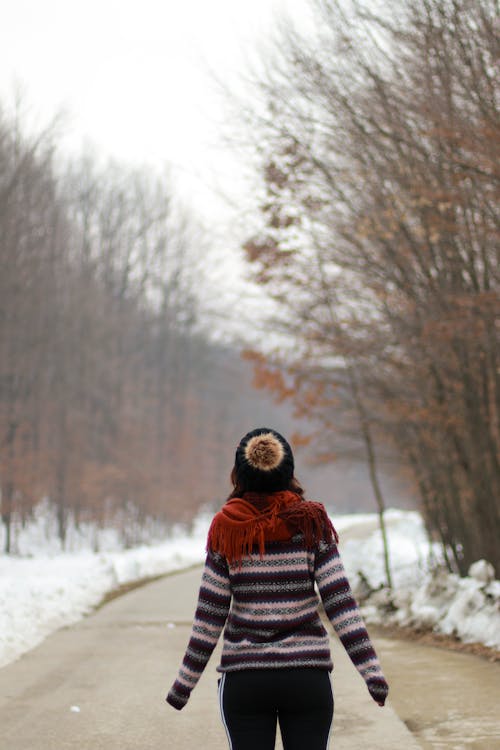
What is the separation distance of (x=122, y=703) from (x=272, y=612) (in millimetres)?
5687

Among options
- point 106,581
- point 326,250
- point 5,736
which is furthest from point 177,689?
point 106,581

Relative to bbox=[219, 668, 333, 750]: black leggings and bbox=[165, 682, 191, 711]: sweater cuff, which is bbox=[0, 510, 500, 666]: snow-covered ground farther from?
bbox=[219, 668, 333, 750]: black leggings

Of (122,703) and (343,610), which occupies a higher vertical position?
(343,610)

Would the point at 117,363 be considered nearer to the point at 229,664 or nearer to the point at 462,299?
the point at 462,299

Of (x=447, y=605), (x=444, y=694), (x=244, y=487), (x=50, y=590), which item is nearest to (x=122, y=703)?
(x=444, y=694)

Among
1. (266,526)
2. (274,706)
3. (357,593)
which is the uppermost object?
(266,526)

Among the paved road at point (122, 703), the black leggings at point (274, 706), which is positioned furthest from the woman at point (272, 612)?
the paved road at point (122, 703)

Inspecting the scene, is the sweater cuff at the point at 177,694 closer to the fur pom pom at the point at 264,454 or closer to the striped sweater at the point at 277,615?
the striped sweater at the point at 277,615

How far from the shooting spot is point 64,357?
44188mm

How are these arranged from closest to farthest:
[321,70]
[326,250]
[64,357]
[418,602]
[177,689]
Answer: [177,689] < [321,70] < [418,602] < [326,250] < [64,357]

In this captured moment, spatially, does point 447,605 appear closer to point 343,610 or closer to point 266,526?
point 343,610

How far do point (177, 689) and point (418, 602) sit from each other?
11.1 metres

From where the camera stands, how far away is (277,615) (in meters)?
3.89

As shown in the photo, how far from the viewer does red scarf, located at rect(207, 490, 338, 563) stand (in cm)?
396
